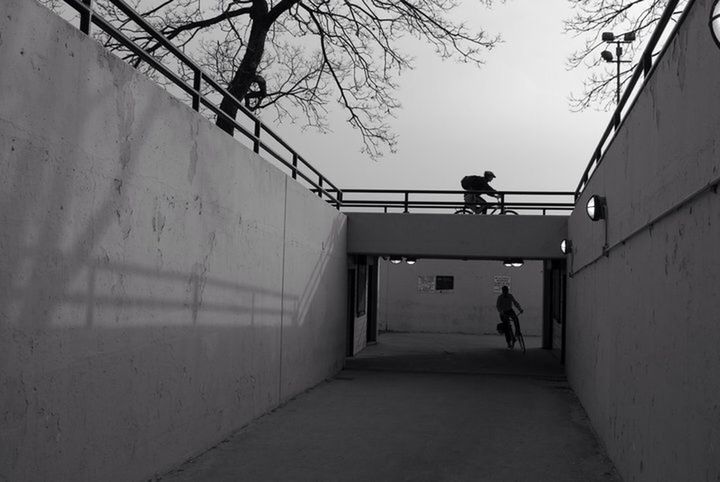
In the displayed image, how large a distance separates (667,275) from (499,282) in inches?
888

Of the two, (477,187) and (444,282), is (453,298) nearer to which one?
(444,282)

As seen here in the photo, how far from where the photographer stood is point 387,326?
2712 cm

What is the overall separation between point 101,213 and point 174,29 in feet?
34.9

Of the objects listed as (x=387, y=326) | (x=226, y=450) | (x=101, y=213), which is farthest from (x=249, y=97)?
(x=387, y=326)

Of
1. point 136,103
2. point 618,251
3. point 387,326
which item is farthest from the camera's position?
point 387,326

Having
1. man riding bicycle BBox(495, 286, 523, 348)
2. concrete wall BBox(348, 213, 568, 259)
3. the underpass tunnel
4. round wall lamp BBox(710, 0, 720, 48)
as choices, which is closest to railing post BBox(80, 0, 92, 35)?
round wall lamp BBox(710, 0, 720, 48)

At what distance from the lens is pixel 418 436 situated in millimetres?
7531

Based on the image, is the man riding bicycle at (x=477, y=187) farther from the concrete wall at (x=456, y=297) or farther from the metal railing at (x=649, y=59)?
the concrete wall at (x=456, y=297)

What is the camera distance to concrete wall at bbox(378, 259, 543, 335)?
1040 inches

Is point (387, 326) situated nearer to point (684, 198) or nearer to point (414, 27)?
point (414, 27)

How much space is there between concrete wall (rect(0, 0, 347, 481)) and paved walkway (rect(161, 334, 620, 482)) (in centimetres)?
57

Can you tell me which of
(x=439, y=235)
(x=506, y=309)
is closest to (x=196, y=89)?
(x=439, y=235)

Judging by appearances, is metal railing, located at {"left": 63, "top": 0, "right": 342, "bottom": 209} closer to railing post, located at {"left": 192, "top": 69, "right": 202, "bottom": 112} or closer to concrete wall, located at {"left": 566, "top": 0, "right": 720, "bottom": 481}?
railing post, located at {"left": 192, "top": 69, "right": 202, "bottom": 112}

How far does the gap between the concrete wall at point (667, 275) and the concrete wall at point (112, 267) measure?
3.54 meters
